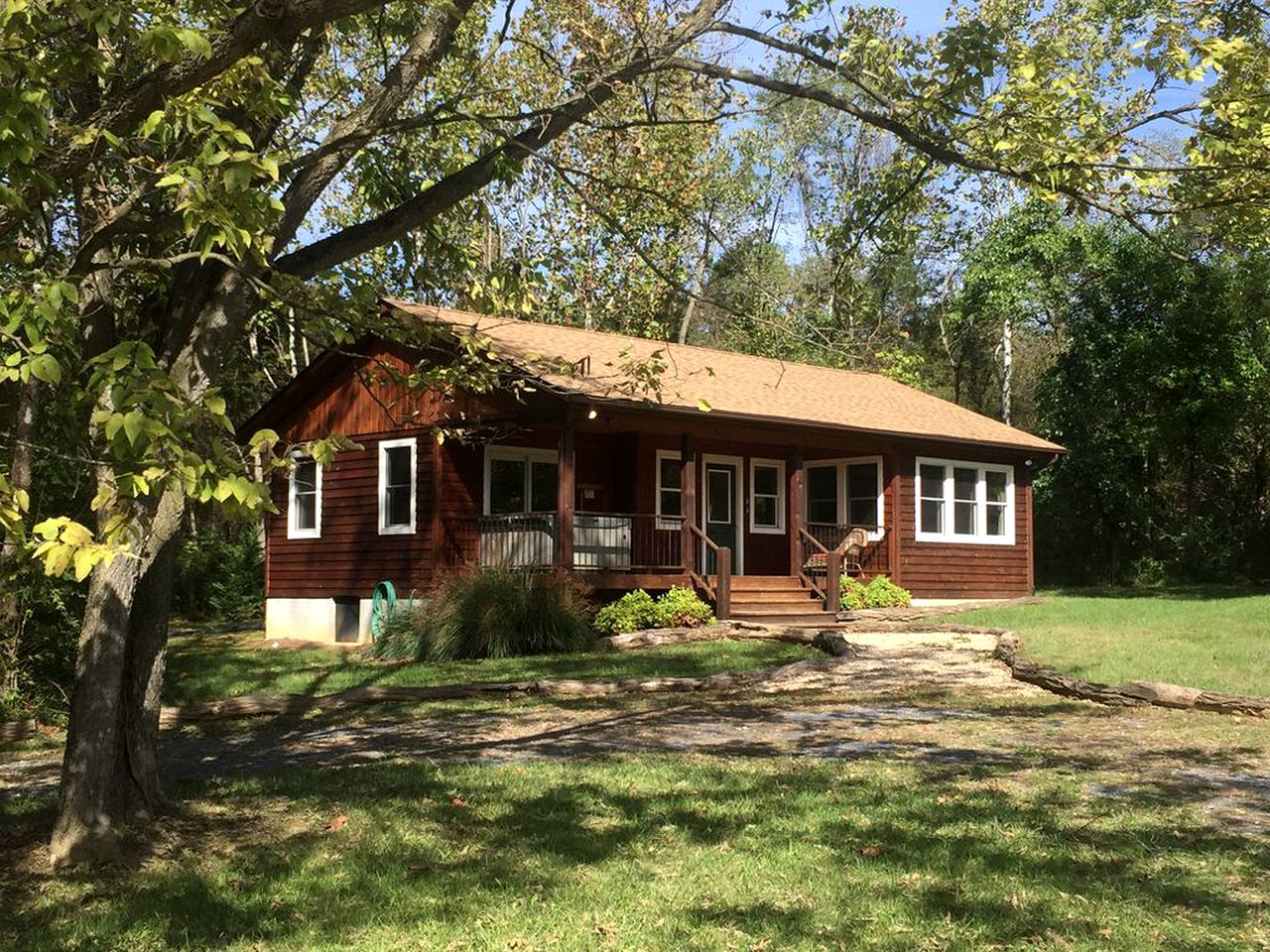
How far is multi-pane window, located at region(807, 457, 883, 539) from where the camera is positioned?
917 inches

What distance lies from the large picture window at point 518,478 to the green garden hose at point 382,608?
2142 mm

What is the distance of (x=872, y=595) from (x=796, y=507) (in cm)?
241

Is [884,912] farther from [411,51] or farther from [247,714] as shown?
[247,714]

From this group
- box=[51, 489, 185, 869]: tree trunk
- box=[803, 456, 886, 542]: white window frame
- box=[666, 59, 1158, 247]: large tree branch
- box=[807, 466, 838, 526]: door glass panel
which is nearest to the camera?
box=[51, 489, 185, 869]: tree trunk

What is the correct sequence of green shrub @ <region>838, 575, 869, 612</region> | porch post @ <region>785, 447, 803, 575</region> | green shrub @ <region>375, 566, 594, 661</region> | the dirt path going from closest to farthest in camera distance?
the dirt path < green shrub @ <region>375, 566, 594, 661</region> < porch post @ <region>785, 447, 803, 575</region> < green shrub @ <region>838, 575, 869, 612</region>

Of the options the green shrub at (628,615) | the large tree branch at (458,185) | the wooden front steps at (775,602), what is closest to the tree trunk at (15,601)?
the large tree branch at (458,185)

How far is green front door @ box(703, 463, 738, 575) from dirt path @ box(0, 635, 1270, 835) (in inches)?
394

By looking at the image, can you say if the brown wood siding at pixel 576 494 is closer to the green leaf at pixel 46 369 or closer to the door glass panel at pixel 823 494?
the door glass panel at pixel 823 494

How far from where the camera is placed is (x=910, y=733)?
30.0 feet

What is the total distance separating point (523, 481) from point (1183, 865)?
15.2 meters

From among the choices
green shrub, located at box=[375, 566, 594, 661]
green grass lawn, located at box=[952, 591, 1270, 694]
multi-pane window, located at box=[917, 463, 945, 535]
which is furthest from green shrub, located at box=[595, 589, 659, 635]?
multi-pane window, located at box=[917, 463, 945, 535]

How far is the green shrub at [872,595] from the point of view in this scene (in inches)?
844

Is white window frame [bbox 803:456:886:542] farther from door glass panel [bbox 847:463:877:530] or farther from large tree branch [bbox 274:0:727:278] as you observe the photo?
large tree branch [bbox 274:0:727:278]

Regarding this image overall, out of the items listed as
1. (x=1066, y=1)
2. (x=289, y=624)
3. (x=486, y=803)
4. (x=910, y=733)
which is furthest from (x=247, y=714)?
(x=1066, y=1)
